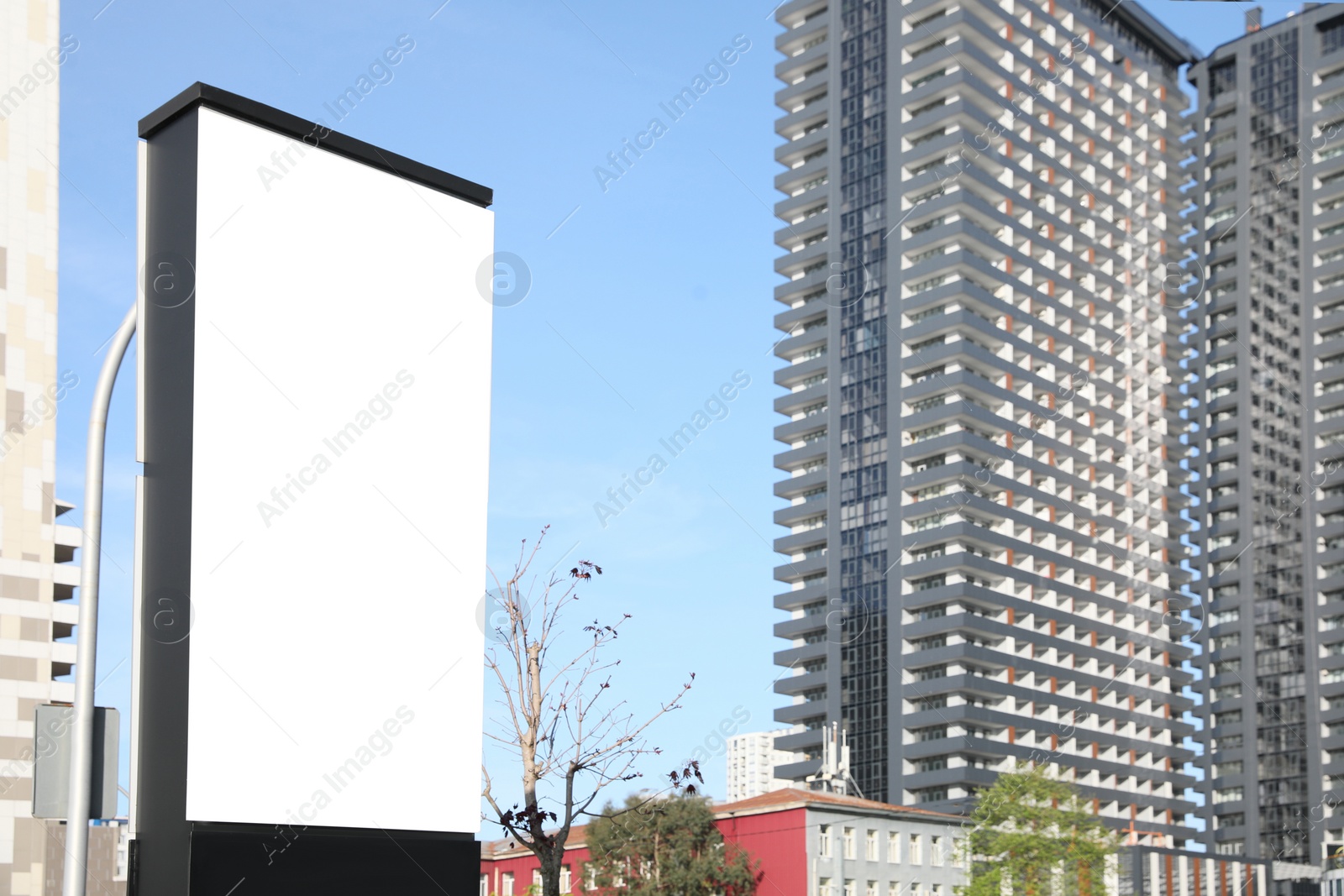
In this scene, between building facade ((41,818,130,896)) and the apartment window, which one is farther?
the apartment window

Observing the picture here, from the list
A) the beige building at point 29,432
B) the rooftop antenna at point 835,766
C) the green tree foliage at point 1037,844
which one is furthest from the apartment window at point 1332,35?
the beige building at point 29,432

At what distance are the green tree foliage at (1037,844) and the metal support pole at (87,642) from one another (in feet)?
173

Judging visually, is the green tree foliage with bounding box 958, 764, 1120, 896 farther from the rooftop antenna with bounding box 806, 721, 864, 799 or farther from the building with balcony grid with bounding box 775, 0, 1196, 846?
the building with balcony grid with bounding box 775, 0, 1196, 846

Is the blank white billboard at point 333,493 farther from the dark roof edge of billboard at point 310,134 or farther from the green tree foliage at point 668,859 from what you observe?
the green tree foliage at point 668,859

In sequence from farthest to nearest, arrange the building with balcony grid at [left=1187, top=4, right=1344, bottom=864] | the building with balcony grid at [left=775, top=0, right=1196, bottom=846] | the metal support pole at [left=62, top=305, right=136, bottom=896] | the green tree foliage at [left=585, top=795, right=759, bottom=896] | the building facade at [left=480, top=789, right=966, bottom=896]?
the building with balcony grid at [left=1187, top=4, right=1344, bottom=864] → the building with balcony grid at [left=775, top=0, right=1196, bottom=846] → the building facade at [left=480, top=789, right=966, bottom=896] → the green tree foliage at [left=585, top=795, right=759, bottom=896] → the metal support pole at [left=62, top=305, right=136, bottom=896]

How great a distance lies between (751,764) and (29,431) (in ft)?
419

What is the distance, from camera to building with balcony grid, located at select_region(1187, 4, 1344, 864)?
4653 inches

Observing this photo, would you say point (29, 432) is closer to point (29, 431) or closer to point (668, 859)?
point (29, 431)

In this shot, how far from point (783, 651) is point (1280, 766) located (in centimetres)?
4632

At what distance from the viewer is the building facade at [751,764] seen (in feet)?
598

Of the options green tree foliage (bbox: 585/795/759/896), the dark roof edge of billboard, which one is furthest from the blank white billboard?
green tree foliage (bbox: 585/795/759/896)

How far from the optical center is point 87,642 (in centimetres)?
898

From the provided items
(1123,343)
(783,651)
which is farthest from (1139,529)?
(783,651)

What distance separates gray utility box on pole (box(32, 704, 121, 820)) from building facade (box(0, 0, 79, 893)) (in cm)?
6448
